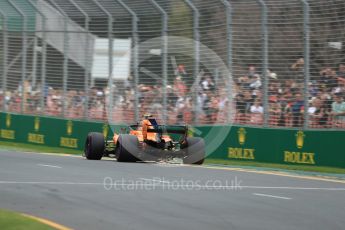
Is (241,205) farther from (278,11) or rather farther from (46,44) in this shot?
(46,44)

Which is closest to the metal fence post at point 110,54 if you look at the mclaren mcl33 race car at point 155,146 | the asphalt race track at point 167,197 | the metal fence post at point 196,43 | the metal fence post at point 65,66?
the metal fence post at point 65,66

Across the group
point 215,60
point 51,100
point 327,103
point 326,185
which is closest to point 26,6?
point 51,100

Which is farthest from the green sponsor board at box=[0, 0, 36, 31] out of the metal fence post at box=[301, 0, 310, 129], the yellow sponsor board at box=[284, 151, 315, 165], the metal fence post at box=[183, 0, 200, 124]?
the yellow sponsor board at box=[284, 151, 315, 165]

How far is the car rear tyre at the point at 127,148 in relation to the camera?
20469mm

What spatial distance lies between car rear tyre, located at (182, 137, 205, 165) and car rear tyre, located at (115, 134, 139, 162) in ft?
3.93

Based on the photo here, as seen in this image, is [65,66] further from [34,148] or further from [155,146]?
[155,146]

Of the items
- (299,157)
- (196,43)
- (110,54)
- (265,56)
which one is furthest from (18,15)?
(299,157)

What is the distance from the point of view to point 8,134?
3139 centimetres

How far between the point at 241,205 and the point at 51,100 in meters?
18.1

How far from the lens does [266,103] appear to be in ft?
73.5

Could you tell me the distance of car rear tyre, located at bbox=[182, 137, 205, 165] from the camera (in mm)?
20688

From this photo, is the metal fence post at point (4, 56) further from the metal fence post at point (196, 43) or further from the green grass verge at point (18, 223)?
the green grass verge at point (18, 223)

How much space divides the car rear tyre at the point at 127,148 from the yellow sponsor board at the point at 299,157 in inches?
151

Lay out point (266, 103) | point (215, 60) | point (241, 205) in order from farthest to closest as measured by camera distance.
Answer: point (215, 60) < point (266, 103) < point (241, 205)
